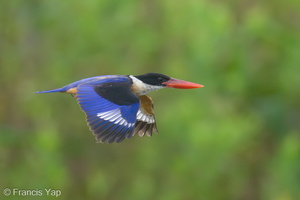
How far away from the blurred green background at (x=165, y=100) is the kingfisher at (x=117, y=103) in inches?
137

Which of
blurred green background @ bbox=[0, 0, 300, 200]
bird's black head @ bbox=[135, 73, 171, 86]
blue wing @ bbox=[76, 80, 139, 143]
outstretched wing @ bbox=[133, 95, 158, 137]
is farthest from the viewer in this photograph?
blurred green background @ bbox=[0, 0, 300, 200]

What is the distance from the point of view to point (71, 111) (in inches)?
416

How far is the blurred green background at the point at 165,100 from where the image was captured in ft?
33.4

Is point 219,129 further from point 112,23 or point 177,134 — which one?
point 112,23

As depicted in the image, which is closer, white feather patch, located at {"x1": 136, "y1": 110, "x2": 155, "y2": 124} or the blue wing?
the blue wing

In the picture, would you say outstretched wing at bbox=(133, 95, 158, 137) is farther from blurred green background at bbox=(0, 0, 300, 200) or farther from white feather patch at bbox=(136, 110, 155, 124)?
blurred green background at bbox=(0, 0, 300, 200)

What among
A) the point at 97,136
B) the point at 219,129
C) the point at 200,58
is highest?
the point at 97,136

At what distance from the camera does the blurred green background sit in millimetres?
10180

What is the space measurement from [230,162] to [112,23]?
107 inches

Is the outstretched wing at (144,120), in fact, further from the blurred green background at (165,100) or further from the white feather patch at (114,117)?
the blurred green background at (165,100)

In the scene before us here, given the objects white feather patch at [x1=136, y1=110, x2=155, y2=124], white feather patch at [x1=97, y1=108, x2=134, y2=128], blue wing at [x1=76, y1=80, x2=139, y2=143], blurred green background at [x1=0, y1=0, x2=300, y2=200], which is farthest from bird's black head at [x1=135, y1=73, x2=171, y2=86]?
blurred green background at [x1=0, y1=0, x2=300, y2=200]

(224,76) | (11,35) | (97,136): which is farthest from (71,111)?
(97,136)

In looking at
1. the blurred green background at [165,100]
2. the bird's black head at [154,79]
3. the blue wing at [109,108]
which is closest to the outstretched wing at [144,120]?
the bird's black head at [154,79]

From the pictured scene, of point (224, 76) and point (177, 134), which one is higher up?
point (224, 76)
